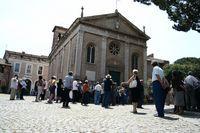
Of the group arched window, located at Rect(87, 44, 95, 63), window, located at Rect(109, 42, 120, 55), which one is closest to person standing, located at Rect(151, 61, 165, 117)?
arched window, located at Rect(87, 44, 95, 63)

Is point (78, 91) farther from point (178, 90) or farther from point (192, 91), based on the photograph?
point (178, 90)

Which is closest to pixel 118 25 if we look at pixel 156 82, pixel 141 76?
pixel 141 76

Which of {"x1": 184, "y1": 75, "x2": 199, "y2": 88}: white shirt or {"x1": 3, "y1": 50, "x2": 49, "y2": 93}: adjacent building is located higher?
{"x1": 3, "y1": 50, "x2": 49, "y2": 93}: adjacent building

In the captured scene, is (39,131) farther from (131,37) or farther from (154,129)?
(131,37)

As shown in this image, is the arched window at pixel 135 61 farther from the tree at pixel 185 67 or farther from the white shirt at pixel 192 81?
the white shirt at pixel 192 81

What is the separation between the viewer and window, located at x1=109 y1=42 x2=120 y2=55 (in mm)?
30203

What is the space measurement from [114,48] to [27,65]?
3270 cm

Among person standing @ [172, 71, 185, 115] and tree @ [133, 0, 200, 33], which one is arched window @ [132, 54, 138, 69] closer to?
tree @ [133, 0, 200, 33]

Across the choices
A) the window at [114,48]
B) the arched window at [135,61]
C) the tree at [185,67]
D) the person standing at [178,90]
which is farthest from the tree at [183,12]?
the tree at [185,67]

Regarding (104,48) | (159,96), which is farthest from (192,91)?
(104,48)

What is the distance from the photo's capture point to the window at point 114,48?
3020 centimetres

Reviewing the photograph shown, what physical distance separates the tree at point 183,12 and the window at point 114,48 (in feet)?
48.1

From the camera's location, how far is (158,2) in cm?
1506

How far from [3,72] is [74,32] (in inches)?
1120
